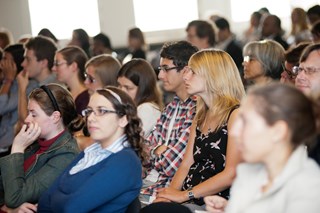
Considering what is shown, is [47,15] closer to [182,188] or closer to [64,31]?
[64,31]

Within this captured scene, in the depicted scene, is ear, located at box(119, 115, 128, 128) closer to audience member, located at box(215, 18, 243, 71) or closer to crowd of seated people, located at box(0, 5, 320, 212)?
crowd of seated people, located at box(0, 5, 320, 212)

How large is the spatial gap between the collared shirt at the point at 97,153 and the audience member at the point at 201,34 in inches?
132

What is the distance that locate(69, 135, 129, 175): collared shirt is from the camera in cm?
282

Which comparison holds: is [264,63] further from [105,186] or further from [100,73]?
[105,186]

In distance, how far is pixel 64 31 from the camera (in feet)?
33.3

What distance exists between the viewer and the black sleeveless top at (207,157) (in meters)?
3.06

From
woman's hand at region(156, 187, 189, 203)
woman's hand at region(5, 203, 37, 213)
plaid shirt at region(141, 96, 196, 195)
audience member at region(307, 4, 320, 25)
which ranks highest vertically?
audience member at region(307, 4, 320, 25)

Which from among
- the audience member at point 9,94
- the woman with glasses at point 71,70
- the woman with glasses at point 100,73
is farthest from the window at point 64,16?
the woman with glasses at point 100,73

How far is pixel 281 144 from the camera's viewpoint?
1.86 m

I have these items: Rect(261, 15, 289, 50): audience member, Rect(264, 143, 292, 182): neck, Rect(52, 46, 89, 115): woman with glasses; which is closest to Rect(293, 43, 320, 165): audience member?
Rect(264, 143, 292, 182): neck

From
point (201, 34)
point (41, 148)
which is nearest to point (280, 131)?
point (41, 148)

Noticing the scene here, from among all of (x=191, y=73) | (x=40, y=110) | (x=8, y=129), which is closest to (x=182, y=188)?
(x=191, y=73)

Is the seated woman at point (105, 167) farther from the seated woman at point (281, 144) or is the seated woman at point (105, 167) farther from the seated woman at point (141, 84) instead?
the seated woman at point (141, 84)

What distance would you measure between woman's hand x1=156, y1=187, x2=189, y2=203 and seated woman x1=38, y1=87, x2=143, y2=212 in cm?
33
